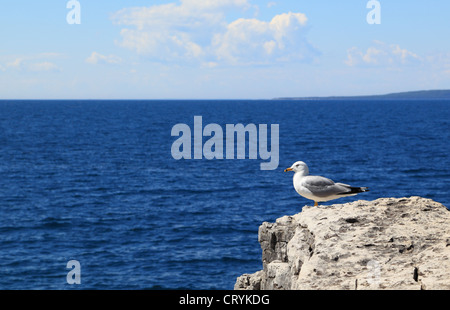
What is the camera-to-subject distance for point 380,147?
83812mm

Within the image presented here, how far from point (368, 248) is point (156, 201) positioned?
41.7 metres

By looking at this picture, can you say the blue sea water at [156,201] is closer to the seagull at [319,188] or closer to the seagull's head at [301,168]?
the seagull's head at [301,168]

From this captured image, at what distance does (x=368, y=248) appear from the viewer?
880 cm

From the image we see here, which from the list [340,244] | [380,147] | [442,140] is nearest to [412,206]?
[340,244]

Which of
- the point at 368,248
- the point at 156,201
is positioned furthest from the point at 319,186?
the point at 156,201

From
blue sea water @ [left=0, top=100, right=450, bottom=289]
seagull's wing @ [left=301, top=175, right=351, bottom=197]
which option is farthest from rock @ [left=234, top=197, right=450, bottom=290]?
blue sea water @ [left=0, top=100, right=450, bottom=289]

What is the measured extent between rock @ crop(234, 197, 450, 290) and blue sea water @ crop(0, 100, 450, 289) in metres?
20.6

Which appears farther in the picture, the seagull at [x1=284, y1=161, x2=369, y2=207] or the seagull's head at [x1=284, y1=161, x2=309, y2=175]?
the seagull's head at [x1=284, y1=161, x2=309, y2=175]

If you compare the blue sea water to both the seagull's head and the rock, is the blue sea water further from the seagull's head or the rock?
the rock

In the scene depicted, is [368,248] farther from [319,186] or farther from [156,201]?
[156,201]

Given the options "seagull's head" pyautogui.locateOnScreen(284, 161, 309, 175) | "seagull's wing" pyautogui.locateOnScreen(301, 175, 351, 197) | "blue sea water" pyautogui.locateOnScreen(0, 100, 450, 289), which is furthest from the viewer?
"blue sea water" pyautogui.locateOnScreen(0, 100, 450, 289)

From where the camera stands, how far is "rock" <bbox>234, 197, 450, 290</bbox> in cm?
798
